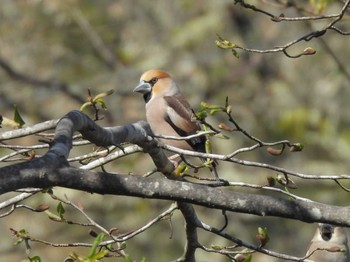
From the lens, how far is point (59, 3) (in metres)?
15.2

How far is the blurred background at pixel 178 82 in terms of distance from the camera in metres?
15.2

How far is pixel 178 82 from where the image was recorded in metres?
15.8

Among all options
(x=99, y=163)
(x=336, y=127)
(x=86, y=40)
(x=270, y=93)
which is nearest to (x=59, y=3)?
(x=86, y=40)

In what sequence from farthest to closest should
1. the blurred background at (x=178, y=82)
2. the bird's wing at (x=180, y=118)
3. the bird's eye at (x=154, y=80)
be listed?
the blurred background at (x=178, y=82) < the bird's eye at (x=154, y=80) < the bird's wing at (x=180, y=118)

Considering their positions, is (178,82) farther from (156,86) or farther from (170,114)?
(170,114)

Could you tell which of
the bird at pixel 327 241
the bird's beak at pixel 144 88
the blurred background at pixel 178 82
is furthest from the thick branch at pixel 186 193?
the blurred background at pixel 178 82

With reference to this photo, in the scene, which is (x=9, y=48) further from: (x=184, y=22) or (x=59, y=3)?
(x=184, y=22)

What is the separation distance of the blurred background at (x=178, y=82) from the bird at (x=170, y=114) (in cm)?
638

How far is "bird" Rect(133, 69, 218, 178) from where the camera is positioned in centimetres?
756

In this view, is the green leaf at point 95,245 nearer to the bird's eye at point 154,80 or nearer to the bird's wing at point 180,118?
the bird's wing at point 180,118

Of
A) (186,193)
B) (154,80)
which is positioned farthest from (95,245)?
(154,80)

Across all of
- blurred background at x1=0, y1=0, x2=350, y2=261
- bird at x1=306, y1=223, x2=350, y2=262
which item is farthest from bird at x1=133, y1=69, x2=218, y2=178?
blurred background at x1=0, y1=0, x2=350, y2=261

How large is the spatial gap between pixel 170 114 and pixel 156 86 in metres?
0.49

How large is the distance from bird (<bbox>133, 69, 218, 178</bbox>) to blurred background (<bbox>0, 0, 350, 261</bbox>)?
20.9 feet
